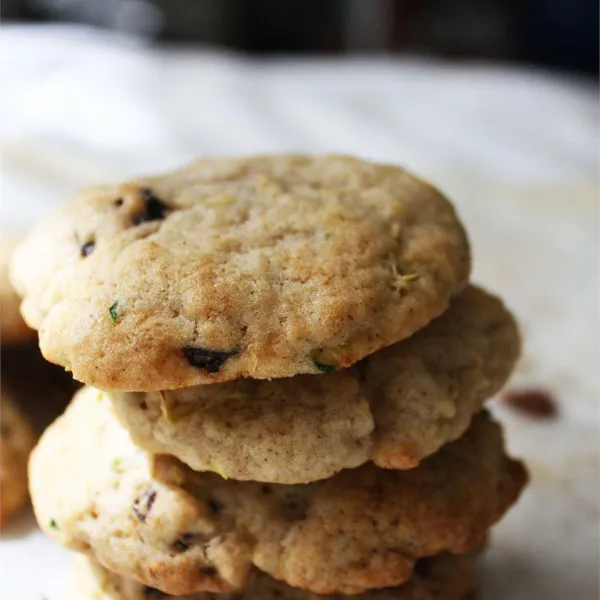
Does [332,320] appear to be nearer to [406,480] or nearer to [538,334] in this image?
[406,480]

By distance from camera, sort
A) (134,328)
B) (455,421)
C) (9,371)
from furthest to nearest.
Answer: (9,371)
(455,421)
(134,328)

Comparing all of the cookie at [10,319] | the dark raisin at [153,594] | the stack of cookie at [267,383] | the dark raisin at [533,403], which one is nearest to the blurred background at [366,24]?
the dark raisin at [533,403]

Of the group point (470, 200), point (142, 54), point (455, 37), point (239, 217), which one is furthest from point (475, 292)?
point (455, 37)

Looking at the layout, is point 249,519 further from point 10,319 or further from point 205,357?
point 10,319

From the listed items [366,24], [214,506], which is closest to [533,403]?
[214,506]

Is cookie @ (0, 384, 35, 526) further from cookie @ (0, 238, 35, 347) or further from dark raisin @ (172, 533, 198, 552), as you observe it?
dark raisin @ (172, 533, 198, 552)

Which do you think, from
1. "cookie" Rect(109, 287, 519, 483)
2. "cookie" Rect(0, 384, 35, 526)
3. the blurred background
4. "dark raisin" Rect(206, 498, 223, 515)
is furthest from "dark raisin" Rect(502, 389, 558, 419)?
the blurred background
